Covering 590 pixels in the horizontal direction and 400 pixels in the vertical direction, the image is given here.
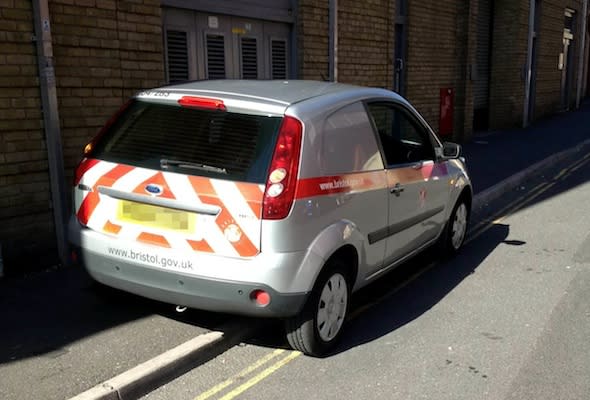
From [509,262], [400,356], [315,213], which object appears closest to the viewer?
[315,213]

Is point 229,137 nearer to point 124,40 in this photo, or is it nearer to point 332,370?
point 332,370

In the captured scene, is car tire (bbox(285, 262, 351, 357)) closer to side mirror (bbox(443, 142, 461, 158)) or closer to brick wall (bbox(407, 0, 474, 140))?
side mirror (bbox(443, 142, 461, 158))

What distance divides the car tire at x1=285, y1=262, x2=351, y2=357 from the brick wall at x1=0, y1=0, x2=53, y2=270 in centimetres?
291

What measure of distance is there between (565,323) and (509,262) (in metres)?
1.61

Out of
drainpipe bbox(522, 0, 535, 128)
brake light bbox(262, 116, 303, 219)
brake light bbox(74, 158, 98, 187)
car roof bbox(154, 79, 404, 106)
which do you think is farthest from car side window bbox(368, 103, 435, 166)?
drainpipe bbox(522, 0, 535, 128)

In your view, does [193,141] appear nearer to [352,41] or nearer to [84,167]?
[84,167]

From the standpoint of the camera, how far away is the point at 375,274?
15.0 feet

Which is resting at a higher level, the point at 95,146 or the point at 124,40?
the point at 124,40

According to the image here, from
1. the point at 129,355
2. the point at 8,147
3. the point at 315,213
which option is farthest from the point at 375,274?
the point at 8,147

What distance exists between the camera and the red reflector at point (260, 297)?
3516 millimetres

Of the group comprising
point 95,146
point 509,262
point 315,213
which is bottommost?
point 509,262

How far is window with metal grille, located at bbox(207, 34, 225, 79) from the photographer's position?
766 cm

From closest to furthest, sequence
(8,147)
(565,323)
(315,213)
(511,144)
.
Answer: (315,213), (565,323), (8,147), (511,144)

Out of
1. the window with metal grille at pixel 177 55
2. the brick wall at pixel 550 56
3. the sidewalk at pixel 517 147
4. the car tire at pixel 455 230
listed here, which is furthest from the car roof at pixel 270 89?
the brick wall at pixel 550 56
